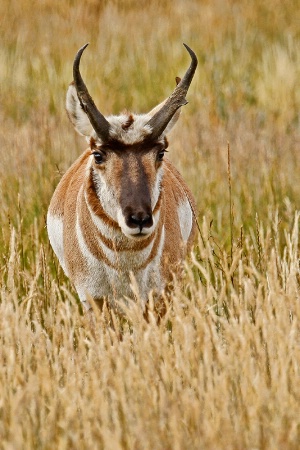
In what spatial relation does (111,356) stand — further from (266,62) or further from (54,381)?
(266,62)

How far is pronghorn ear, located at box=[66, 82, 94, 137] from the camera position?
4.89 m

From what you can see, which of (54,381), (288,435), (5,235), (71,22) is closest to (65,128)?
(5,235)

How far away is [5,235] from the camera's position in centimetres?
588

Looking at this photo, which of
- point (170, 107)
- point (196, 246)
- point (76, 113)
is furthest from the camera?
point (196, 246)

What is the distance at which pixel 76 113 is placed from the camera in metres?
4.92

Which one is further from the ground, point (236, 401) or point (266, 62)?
point (266, 62)

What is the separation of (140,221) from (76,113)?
948mm

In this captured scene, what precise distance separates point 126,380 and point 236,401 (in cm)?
39

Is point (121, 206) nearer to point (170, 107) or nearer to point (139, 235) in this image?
point (139, 235)

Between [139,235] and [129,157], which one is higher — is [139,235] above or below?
below

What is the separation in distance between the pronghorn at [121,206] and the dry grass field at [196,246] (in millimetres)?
182

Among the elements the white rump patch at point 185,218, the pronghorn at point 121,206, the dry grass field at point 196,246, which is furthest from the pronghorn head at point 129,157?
the white rump patch at point 185,218

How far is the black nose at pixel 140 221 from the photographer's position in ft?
13.9

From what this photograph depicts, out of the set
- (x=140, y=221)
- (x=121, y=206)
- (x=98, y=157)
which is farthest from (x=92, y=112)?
(x=140, y=221)
